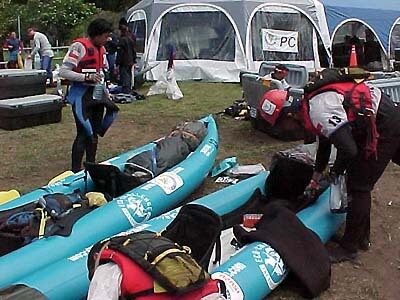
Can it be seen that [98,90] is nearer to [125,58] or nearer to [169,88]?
[169,88]

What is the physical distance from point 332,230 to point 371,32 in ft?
37.0

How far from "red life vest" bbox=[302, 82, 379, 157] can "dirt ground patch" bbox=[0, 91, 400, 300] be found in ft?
2.58

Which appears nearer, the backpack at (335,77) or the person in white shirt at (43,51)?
the backpack at (335,77)

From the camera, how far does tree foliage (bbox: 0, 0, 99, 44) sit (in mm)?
25188

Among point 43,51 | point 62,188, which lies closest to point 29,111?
point 62,188

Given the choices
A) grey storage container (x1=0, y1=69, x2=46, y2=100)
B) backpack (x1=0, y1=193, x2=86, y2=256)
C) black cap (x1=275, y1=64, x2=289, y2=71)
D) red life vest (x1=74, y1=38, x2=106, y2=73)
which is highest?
red life vest (x1=74, y1=38, x2=106, y2=73)

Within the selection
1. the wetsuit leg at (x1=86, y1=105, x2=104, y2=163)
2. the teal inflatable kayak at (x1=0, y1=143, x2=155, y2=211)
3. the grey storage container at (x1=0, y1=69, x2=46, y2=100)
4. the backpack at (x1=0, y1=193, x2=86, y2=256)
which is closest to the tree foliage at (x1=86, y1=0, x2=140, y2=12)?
the grey storage container at (x1=0, y1=69, x2=46, y2=100)

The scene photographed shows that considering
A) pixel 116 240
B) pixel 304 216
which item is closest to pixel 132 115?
pixel 304 216

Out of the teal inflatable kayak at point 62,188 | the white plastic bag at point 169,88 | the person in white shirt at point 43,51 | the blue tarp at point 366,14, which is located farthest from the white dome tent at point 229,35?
the teal inflatable kayak at point 62,188

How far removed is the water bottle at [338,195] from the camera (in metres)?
4.02

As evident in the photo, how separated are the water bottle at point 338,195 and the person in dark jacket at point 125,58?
758cm

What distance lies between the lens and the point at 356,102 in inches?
145

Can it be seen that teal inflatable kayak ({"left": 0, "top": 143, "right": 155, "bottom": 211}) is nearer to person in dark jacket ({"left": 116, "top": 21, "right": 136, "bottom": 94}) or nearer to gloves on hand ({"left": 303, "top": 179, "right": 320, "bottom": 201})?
gloves on hand ({"left": 303, "top": 179, "right": 320, "bottom": 201})

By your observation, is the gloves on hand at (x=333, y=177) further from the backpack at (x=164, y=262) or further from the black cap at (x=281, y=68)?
the black cap at (x=281, y=68)
